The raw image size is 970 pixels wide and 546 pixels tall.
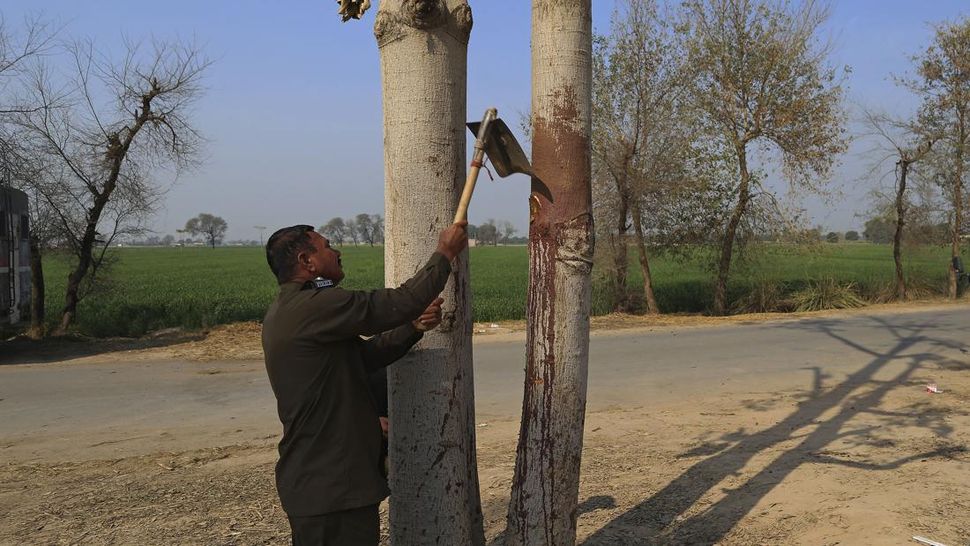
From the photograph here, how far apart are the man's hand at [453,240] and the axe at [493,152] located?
0.14ft

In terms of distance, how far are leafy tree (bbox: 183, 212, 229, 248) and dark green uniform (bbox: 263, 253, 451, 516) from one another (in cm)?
13031

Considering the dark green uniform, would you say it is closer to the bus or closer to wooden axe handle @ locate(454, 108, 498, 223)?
wooden axe handle @ locate(454, 108, 498, 223)

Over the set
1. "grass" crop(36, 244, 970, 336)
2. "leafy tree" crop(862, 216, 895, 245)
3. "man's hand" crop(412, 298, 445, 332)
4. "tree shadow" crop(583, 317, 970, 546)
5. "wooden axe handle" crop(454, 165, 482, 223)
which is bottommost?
"tree shadow" crop(583, 317, 970, 546)

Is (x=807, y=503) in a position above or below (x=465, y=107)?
below

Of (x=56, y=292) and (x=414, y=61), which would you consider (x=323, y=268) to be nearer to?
(x=414, y=61)

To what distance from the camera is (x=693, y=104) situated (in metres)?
17.6

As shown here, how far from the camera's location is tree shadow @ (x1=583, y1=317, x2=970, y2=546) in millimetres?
4398

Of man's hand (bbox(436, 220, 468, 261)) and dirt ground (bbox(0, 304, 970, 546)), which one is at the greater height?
man's hand (bbox(436, 220, 468, 261))

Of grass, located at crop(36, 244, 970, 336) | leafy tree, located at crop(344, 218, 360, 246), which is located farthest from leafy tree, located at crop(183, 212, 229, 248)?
grass, located at crop(36, 244, 970, 336)

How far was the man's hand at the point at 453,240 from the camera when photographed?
2.69 meters

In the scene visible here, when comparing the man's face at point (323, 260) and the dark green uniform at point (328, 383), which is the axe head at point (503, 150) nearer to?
the dark green uniform at point (328, 383)

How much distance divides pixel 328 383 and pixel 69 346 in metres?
11.6

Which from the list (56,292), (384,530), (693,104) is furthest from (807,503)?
(56,292)

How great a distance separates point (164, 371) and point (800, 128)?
14.4 meters
